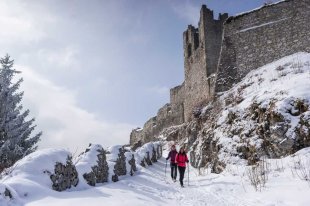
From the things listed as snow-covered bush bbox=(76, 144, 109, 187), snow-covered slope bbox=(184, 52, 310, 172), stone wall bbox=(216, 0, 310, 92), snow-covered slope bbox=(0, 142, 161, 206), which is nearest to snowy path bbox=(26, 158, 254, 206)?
snow-covered slope bbox=(0, 142, 161, 206)

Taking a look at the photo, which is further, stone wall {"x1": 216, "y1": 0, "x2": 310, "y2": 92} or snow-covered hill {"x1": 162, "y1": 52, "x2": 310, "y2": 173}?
stone wall {"x1": 216, "y1": 0, "x2": 310, "y2": 92}

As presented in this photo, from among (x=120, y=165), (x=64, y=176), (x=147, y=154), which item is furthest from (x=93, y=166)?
(x=147, y=154)

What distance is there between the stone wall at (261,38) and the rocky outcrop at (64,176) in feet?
49.5

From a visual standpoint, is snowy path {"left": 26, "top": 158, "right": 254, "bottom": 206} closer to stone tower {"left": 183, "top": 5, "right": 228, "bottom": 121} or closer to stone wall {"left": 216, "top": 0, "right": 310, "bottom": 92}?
stone wall {"left": 216, "top": 0, "right": 310, "bottom": 92}

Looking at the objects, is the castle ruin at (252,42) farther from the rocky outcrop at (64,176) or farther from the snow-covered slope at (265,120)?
the rocky outcrop at (64,176)

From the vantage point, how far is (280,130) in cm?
1410

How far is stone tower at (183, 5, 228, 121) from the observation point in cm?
2898

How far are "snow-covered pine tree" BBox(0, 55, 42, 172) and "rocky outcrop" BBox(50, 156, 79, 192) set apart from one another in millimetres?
12327

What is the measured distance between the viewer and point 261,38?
22219 mm

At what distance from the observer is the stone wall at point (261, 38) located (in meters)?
20.9

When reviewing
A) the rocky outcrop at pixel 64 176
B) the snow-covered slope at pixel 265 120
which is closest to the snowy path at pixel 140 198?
the rocky outcrop at pixel 64 176

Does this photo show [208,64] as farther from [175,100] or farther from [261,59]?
[175,100]

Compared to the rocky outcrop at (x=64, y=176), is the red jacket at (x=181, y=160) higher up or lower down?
higher up

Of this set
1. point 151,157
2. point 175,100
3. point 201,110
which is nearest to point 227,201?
point 151,157
